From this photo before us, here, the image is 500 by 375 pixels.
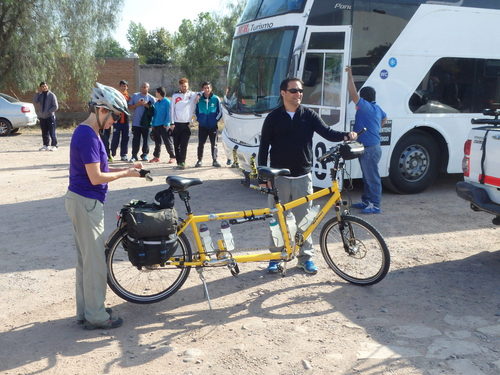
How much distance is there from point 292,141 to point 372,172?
3038 mm

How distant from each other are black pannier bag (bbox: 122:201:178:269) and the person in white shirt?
7.85m

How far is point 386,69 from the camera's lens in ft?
29.3

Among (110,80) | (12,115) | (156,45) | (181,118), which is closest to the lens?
(181,118)

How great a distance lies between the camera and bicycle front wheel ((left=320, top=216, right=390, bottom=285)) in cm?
518

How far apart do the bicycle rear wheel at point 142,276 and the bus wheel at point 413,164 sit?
208 inches

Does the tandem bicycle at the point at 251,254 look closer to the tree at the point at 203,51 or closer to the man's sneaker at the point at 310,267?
the man's sneaker at the point at 310,267

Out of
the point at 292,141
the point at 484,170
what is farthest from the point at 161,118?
the point at 484,170

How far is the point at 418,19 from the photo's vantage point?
9.07 meters

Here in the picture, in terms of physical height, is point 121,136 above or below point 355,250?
above

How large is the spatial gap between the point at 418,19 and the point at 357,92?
66.2 inches

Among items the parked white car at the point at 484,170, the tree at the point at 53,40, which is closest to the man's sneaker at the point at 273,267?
the parked white car at the point at 484,170

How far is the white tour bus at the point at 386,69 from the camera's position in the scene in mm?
8523

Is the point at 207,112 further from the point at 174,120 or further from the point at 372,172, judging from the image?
the point at 372,172

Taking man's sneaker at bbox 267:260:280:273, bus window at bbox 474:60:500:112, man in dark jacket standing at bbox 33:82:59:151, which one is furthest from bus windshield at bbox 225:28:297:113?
man in dark jacket standing at bbox 33:82:59:151
